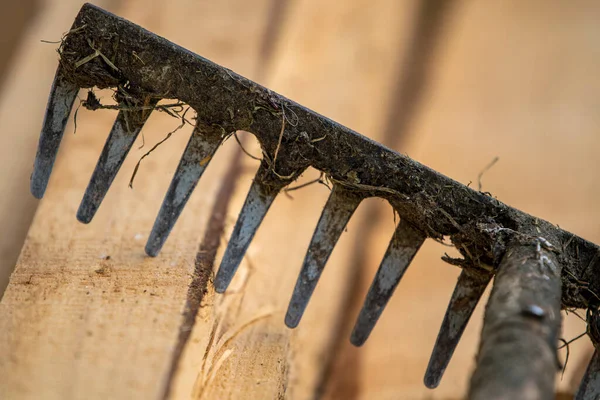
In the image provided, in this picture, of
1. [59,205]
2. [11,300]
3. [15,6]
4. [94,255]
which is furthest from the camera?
[15,6]

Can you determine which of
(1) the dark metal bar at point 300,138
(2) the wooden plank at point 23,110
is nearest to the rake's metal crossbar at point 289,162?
(1) the dark metal bar at point 300,138

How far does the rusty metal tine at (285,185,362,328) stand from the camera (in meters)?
0.95

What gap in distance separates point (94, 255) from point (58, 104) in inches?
13.2

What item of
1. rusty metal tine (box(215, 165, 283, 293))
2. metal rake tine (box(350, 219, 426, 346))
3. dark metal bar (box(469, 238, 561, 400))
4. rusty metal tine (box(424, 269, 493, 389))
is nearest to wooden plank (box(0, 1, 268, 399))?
rusty metal tine (box(215, 165, 283, 293))

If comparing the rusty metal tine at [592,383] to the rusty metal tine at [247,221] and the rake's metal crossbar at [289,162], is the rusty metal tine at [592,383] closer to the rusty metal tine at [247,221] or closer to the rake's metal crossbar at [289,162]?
the rake's metal crossbar at [289,162]

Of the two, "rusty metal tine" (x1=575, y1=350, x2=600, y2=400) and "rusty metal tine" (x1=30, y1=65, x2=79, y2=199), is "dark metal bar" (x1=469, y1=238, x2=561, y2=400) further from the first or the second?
"rusty metal tine" (x1=30, y1=65, x2=79, y2=199)

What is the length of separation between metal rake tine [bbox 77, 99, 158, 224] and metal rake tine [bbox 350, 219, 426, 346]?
0.41 m

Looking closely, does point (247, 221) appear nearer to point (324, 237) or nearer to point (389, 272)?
point (324, 237)

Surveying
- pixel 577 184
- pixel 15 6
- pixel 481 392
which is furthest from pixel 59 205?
pixel 577 184

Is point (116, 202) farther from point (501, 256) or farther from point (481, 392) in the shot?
point (481, 392)

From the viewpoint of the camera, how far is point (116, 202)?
1.29 m

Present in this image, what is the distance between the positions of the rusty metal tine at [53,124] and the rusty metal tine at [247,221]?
0.29m

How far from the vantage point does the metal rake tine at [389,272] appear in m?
0.97

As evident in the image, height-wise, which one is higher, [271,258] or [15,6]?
[15,6]
